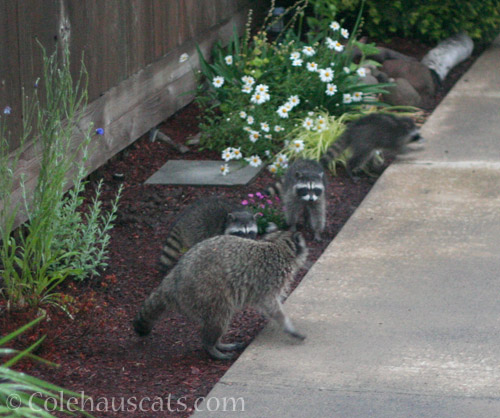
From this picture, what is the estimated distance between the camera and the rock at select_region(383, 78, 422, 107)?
31.0 ft

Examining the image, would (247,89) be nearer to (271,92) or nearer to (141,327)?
(271,92)

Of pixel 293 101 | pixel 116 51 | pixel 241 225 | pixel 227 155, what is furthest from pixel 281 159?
pixel 241 225

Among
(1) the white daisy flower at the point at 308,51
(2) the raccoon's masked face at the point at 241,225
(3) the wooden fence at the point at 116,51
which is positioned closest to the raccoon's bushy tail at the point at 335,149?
(1) the white daisy flower at the point at 308,51

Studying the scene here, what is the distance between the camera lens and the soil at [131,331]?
13.5 ft

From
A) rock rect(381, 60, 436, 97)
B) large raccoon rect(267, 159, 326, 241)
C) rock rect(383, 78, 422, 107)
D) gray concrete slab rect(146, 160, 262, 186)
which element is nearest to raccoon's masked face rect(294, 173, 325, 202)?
large raccoon rect(267, 159, 326, 241)

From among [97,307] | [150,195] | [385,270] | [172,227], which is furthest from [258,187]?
[97,307]

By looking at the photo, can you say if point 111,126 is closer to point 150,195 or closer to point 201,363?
point 150,195

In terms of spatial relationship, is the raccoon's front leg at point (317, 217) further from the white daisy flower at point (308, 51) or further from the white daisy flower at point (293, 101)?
the white daisy flower at point (308, 51)

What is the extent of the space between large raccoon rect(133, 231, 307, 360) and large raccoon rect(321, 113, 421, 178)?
2955 millimetres

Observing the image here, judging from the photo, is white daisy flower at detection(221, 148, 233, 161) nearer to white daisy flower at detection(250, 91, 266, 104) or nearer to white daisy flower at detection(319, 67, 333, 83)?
white daisy flower at detection(250, 91, 266, 104)

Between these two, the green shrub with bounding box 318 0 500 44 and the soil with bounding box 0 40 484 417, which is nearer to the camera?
the soil with bounding box 0 40 484 417

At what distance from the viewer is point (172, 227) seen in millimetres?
5832

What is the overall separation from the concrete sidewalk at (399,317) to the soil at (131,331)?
227mm

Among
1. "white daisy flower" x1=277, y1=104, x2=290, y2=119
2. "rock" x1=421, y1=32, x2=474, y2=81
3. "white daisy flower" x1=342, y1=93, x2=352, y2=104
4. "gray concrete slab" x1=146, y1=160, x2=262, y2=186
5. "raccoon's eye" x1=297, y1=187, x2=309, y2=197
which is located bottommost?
"rock" x1=421, y1=32, x2=474, y2=81
